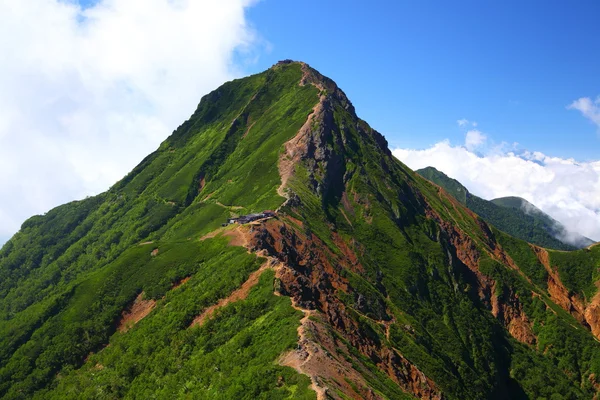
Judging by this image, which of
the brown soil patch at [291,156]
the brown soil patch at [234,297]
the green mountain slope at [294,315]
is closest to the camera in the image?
the green mountain slope at [294,315]

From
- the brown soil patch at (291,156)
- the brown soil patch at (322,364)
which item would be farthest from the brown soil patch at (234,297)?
the brown soil patch at (291,156)

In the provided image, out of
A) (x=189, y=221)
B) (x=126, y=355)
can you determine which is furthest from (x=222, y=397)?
(x=189, y=221)

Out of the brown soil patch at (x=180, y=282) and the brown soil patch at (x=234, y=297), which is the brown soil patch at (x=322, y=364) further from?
the brown soil patch at (x=180, y=282)

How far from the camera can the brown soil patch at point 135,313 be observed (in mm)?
115919

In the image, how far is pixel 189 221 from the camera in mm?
182375

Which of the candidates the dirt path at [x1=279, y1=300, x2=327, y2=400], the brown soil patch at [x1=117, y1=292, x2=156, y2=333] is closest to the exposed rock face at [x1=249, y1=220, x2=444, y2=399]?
the dirt path at [x1=279, y1=300, x2=327, y2=400]

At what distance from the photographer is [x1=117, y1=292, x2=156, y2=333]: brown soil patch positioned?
116 metres

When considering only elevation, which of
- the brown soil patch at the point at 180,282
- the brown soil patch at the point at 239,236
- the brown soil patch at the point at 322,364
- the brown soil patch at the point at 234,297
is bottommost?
the brown soil patch at the point at 322,364

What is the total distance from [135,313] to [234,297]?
38.6 m

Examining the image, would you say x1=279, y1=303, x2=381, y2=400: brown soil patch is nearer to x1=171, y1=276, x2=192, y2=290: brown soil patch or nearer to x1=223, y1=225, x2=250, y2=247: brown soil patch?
x1=223, y1=225, x2=250, y2=247: brown soil patch

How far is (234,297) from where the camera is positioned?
317ft

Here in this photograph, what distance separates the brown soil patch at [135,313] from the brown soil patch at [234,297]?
25918 millimetres

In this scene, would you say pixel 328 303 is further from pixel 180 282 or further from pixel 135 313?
pixel 135 313

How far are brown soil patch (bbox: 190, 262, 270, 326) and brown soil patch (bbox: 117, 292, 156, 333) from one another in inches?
1020
